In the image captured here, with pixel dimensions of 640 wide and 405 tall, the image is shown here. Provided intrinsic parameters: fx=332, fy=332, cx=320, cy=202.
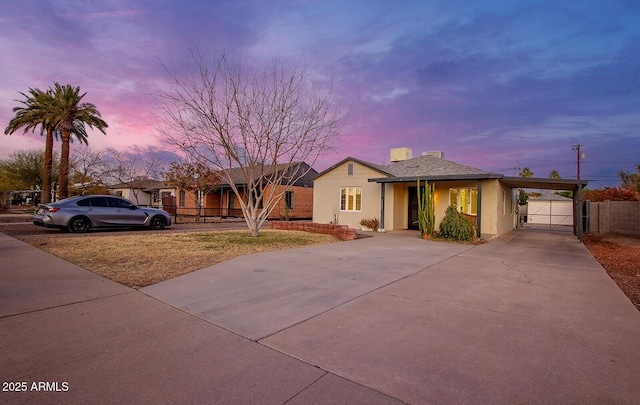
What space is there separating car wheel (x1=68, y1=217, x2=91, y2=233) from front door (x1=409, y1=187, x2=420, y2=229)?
586 inches

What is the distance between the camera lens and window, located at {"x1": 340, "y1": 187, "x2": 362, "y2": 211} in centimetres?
1809

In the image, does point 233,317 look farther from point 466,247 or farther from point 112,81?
point 112,81

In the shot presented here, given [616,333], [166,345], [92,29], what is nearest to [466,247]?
[616,333]

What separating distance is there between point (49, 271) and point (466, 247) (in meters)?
10.9

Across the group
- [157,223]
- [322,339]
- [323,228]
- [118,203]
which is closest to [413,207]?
[323,228]

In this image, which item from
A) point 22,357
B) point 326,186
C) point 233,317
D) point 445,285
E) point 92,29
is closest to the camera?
point 22,357

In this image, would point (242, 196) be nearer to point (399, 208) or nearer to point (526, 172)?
point (399, 208)

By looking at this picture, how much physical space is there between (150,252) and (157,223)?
7307 millimetres

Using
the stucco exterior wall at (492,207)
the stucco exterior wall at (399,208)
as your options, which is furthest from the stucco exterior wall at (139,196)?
the stucco exterior wall at (492,207)

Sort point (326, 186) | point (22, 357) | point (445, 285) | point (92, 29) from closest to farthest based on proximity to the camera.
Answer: point (22, 357), point (445, 285), point (92, 29), point (326, 186)

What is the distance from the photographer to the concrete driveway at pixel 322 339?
2531 millimetres

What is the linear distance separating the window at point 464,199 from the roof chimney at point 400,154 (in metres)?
5.72

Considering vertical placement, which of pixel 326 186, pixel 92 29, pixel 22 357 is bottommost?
pixel 22 357

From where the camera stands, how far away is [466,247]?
35.8 feet
